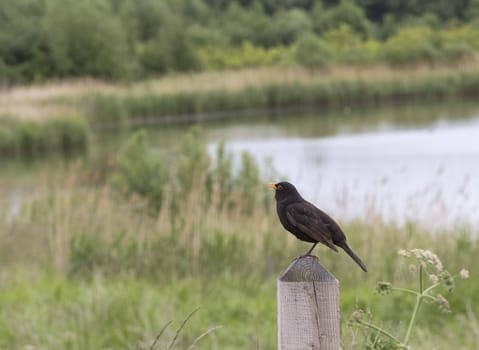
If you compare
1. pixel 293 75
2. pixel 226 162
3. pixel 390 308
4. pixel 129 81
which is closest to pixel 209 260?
pixel 390 308

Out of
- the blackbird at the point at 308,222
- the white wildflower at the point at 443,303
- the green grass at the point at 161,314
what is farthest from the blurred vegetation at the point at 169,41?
the white wildflower at the point at 443,303

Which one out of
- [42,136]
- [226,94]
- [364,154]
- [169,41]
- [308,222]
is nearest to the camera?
[308,222]

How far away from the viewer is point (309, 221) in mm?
2225

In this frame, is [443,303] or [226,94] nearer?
[443,303]

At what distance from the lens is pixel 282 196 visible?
2.27 meters

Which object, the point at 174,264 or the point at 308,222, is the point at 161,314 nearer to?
the point at 174,264

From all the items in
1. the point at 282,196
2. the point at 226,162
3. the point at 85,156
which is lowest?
the point at 85,156

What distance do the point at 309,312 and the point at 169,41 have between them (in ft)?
144

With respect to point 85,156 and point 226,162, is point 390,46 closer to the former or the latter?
point 85,156

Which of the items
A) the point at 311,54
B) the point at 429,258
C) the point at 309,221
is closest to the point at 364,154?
the point at 309,221

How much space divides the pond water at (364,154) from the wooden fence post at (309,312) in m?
5.81

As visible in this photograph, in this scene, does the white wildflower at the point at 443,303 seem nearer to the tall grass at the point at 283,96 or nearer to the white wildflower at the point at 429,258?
the white wildflower at the point at 429,258

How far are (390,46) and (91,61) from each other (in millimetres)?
13452

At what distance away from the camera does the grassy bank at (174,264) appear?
576 centimetres
